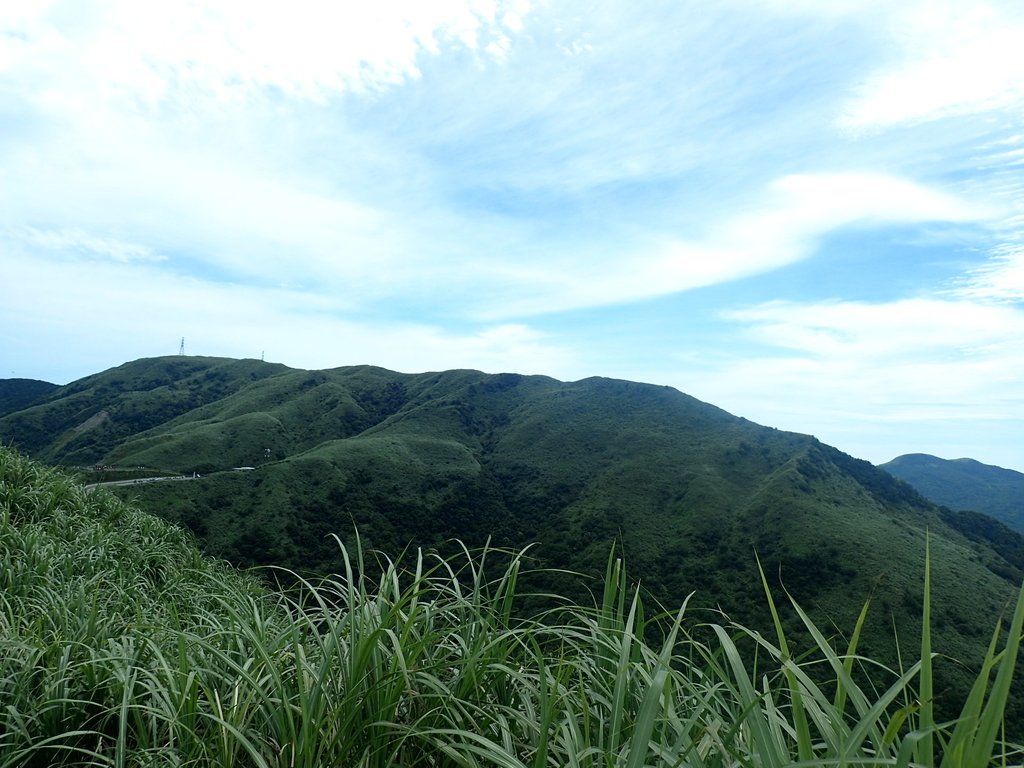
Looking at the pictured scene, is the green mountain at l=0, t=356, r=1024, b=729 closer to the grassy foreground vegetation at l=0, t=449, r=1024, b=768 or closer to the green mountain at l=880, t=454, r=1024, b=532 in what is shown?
the grassy foreground vegetation at l=0, t=449, r=1024, b=768

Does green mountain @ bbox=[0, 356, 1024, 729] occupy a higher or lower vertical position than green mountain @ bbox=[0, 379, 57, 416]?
lower

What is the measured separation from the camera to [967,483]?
365ft

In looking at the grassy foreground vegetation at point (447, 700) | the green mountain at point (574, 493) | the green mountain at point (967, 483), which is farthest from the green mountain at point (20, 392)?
the green mountain at point (967, 483)

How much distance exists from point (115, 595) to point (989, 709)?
6.35 metres

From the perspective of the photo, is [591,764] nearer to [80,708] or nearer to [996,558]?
[80,708]

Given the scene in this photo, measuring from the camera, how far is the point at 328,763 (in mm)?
2141

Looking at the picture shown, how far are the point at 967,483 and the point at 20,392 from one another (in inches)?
6793

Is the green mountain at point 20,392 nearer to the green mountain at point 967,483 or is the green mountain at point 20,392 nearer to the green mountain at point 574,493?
the green mountain at point 574,493

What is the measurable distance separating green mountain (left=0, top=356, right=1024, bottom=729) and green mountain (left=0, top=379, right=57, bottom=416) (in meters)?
26.3

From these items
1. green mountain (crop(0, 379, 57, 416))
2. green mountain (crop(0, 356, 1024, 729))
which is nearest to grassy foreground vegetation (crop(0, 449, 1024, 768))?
green mountain (crop(0, 356, 1024, 729))

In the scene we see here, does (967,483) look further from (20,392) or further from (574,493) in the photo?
(20,392)

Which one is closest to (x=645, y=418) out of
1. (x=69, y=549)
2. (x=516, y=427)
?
(x=516, y=427)

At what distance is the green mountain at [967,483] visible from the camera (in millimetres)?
94500

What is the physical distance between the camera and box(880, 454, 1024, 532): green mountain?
310 ft
